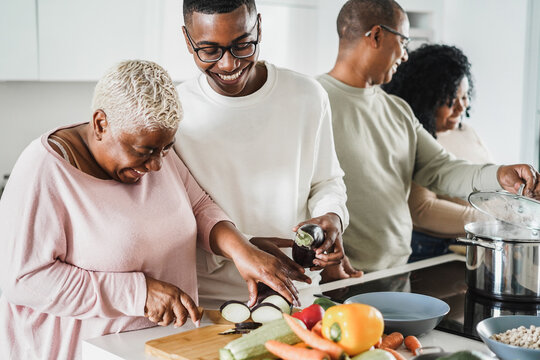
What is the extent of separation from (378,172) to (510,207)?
0.57 meters

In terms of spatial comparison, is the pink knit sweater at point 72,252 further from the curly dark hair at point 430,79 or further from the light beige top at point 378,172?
the curly dark hair at point 430,79

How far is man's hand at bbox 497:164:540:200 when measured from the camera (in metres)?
1.99

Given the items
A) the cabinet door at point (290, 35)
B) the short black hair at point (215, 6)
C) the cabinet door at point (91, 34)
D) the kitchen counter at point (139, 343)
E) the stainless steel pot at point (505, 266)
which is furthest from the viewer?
the cabinet door at point (290, 35)

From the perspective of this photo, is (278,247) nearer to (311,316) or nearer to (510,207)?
(311,316)

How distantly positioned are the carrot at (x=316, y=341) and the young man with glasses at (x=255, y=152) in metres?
0.48

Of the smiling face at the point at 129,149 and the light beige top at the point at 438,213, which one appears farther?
the light beige top at the point at 438,213

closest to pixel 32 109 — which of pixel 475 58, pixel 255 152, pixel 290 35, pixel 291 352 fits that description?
pixel 290 35

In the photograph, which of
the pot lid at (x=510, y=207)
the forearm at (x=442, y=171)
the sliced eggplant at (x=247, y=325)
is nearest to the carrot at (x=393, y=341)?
the sliced eggplant at (x=247, y=325)

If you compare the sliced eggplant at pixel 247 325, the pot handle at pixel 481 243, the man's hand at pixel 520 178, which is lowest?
the sliced eggplant at pixel 247 325

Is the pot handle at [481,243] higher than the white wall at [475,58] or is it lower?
lower

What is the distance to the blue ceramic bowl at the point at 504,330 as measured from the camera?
1.21 m

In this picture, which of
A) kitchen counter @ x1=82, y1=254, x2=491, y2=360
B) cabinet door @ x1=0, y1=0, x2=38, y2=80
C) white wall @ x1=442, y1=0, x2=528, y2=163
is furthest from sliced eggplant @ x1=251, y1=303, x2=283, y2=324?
white wall @ x1=442, y1=0, x2=528, y2=163

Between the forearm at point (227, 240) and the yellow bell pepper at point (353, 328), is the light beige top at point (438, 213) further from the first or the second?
the yellow bell pepper at point (353, 328)

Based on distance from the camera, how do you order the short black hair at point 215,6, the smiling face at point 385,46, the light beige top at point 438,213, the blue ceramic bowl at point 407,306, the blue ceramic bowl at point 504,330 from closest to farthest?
the blue ceramic bowl at point 504,330, the blue ceramic bowl at point 407,306, the short black hair at point 215,6, the smiling face at point 385,46, the light beige top at point 438,213
